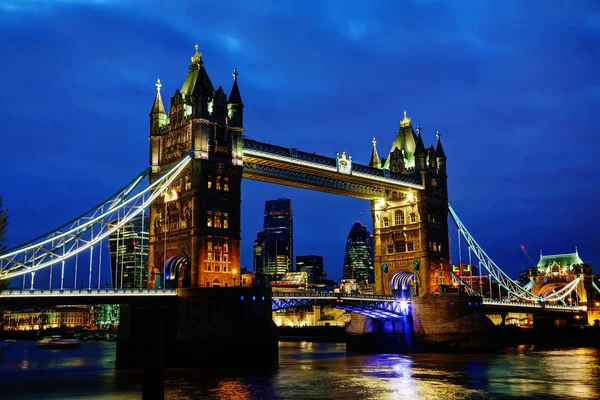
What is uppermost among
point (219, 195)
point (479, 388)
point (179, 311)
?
point (219, 195)

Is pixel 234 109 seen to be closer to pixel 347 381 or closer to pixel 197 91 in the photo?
pixel 197 91

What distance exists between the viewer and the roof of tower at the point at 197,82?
220ft

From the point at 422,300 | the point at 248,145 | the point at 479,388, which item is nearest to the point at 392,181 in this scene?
the point at 422,300

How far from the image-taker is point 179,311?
2356 inches

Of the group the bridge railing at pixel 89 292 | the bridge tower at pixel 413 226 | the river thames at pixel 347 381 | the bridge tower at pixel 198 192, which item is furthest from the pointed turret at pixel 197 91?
the bridge tower at pixel 413 226

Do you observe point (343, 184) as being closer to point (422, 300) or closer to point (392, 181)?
point (392, 181)

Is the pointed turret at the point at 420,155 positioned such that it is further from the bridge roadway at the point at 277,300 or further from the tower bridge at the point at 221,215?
the bridge roadway at the point at 277,300

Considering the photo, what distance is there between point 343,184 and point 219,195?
21.4 meters

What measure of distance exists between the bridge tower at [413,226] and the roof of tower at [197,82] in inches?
1145

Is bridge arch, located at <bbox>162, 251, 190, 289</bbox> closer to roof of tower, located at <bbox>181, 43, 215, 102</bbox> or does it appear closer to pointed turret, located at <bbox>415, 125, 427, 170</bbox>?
roof of tower, located at <bbox>181, 43, 215, 102</bbox>

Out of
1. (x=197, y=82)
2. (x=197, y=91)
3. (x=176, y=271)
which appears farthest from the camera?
(x=176, y=271)

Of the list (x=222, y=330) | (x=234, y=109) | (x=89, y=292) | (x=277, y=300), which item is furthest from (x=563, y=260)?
(x=89, y=292)

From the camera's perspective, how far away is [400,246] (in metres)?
92.1

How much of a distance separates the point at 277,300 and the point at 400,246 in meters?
27.4
